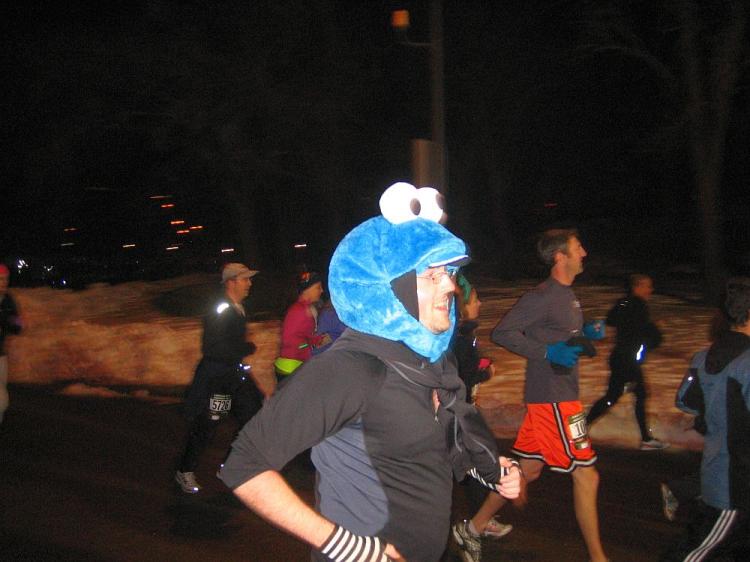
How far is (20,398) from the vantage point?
10625 millimetres

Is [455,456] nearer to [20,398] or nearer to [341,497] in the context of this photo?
[341,497]

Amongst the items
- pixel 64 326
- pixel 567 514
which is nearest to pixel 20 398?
pixel 64 326

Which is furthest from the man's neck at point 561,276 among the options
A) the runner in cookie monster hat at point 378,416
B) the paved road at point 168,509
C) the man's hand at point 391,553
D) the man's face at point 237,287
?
the man's hand at point 391,553

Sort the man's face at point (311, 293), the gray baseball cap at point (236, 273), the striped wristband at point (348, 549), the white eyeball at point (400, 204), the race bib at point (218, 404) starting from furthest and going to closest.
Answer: the man's face at point (311, 293)
the gray baseball cap at point (236, 273)
the race bib at point (218, 404)
the white eyeball at point (400, 204)
the striped wristband at point (348, 549)

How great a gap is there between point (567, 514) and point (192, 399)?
2950 mm

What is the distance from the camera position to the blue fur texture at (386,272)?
232 centimetres

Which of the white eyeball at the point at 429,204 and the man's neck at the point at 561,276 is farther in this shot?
the man's neck at the point at 561,276

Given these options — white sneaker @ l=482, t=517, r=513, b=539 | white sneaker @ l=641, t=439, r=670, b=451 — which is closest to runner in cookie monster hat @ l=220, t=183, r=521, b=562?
white sneaker @ l=482, t=517, r=513, b=539

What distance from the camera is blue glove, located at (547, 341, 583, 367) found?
14.7 feet

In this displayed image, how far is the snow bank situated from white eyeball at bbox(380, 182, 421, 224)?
575cm

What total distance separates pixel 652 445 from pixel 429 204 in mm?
5526

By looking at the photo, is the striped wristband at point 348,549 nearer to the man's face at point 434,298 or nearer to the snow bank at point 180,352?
the man's face at point 434,298

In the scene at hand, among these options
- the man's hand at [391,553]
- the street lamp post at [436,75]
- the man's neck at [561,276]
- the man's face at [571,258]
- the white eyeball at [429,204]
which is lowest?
the man's hand at [391,553]

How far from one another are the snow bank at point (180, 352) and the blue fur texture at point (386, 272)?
5.76 m
